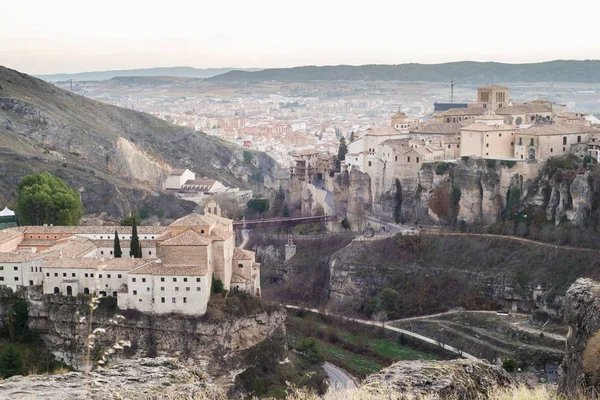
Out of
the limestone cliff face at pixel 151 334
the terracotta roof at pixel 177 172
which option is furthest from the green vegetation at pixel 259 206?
the limestone cliff face at pixel 151 334

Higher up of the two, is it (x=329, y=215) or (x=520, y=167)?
(x=520, y=167)

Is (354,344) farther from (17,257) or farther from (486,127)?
(486,127)

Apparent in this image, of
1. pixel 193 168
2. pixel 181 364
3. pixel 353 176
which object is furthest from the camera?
pixel 193 168

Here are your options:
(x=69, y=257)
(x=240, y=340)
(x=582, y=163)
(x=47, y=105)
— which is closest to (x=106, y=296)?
(x=69, y=257)

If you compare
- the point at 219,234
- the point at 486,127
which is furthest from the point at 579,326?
the point at 486,127

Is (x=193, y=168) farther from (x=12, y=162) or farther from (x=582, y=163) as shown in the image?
(x=582, y=163)

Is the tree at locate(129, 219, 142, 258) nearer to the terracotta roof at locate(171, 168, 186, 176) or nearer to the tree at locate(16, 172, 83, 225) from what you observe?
the tree at locate(16, 172, 83, 225)

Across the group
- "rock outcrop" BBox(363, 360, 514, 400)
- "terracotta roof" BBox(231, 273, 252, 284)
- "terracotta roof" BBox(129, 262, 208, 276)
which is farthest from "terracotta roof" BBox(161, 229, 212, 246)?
"rock outcrop" BBox(363, 360, 514, 400)
